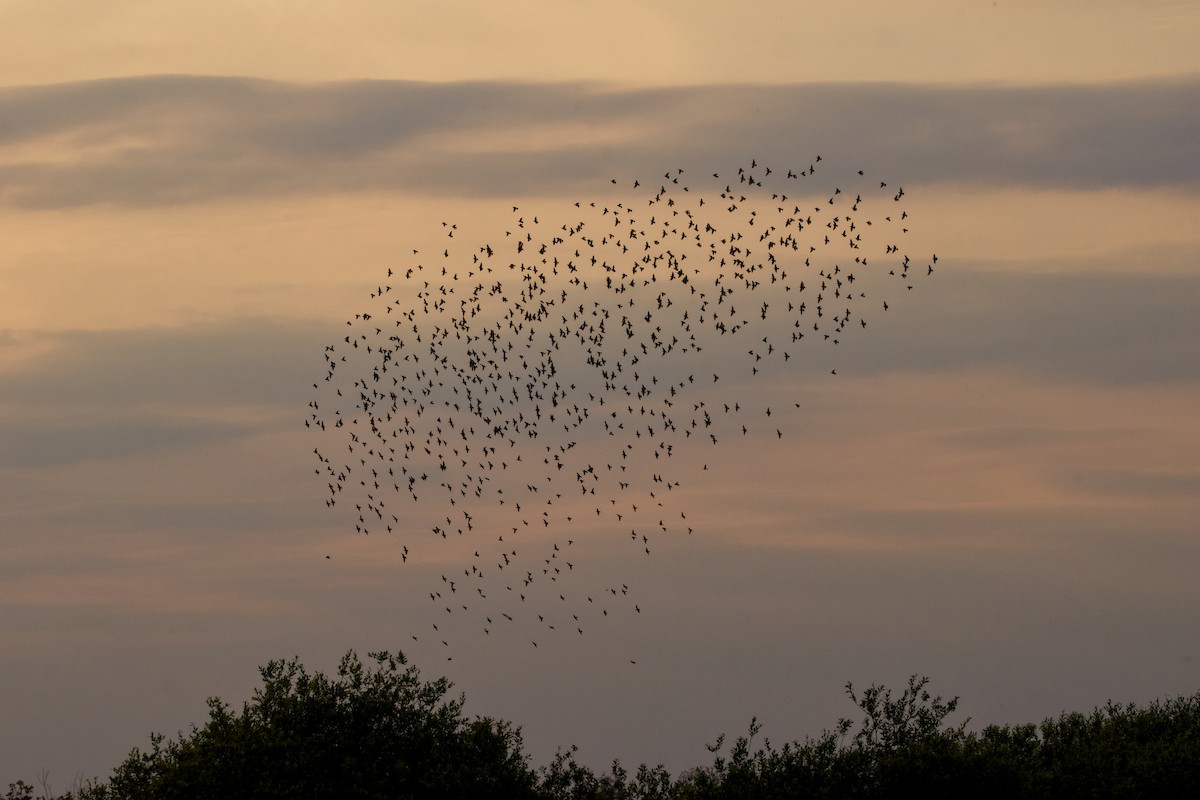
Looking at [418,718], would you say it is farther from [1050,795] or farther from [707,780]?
[1050,795]

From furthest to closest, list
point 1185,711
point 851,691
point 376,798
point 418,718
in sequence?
1. point 1185,711
2. point 851,691
3. point 418,718
4. point 376,798

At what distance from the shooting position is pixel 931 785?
177 feet

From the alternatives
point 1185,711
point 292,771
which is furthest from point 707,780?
point 1185,711

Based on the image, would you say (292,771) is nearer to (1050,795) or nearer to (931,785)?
(931,785)

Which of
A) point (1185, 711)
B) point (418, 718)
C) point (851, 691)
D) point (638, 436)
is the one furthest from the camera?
point (1185, 711)

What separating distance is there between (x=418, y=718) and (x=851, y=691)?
1684 centimetres

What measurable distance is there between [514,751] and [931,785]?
1515 cm

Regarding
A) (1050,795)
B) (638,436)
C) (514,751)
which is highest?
(638,436)

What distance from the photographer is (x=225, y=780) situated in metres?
52.6

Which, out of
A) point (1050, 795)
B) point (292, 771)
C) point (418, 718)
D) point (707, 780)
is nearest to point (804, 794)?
point (707, 780)

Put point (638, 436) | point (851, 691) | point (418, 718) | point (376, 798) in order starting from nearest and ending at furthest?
point (638, 436)
point (376, 798)
point (418, 718)
point (851, 691)

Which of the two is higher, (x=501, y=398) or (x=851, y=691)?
(x=501, y=398)

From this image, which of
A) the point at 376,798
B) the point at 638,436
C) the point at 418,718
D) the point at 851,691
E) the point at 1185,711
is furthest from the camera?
the point at 1185,711

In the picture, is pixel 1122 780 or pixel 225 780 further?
pixel 1122 780
